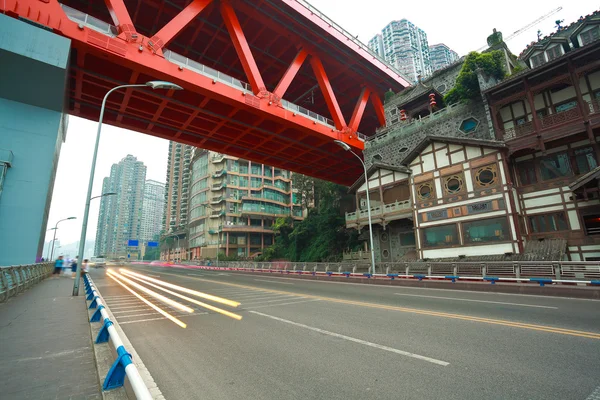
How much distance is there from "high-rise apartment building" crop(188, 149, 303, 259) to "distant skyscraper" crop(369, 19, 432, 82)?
8874 cm

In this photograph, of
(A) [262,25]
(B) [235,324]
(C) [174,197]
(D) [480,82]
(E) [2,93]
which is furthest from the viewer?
(C) [174,197]

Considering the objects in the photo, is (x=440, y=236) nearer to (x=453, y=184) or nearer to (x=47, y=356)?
(x=453, y=184)

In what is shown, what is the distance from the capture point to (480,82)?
2080 centimetres

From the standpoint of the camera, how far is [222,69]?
3778 centimetres

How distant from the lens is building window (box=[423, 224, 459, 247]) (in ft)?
66.9

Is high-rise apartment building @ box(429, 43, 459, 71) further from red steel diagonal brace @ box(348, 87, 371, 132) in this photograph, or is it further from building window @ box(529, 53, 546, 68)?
building window @ box(529, 53, 546, 68)

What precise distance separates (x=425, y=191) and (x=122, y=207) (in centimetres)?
19453

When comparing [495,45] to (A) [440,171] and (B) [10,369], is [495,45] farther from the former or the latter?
(B) [10,369]

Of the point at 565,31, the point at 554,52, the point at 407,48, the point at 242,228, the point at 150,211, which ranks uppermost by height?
the point at 407,48

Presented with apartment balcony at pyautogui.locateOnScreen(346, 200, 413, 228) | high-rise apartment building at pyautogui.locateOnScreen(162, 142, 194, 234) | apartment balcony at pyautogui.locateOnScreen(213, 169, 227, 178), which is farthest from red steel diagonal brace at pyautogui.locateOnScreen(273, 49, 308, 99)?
high-rise apartment building at pyautogui.locateOnScreen(162, 142, 194, 234)

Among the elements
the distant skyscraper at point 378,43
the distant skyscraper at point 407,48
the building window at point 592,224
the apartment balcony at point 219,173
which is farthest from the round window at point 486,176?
the distant skyscraper at point 378,43

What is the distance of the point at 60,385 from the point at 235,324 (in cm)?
389

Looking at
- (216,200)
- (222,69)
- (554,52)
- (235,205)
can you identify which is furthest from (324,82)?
(216,200)

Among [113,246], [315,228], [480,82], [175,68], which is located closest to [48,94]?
[175,68]
